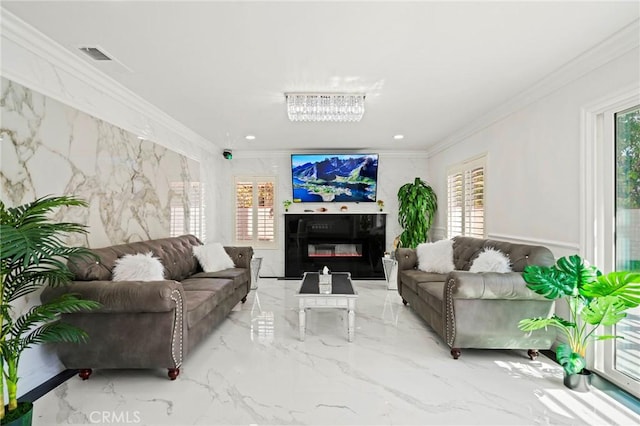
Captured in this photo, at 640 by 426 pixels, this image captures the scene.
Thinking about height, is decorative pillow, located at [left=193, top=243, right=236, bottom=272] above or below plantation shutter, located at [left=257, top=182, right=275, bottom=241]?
below

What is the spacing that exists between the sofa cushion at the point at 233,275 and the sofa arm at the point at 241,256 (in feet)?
0.59

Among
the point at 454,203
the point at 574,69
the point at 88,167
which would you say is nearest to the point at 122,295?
the point at 88,167

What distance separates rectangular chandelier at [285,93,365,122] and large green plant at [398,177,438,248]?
9.04 feet

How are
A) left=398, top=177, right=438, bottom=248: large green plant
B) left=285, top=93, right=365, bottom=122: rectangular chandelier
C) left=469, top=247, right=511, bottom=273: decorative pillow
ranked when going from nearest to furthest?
left=469, top=247, right=511, bottom=273: decorative pillow
left=285, top=93, right=365, bottom=122: rectangular chandelier
left=398, top=177, right=438, bottom=248: large green plant

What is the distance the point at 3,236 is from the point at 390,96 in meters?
3.33

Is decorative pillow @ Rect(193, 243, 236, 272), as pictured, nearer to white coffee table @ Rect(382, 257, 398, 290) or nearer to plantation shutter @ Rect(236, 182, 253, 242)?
plantation shutter @ Rect(236, 182, 253, 242)

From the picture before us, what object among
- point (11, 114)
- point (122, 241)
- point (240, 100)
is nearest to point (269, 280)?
point (122, 241)

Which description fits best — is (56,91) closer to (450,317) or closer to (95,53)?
(95,53)

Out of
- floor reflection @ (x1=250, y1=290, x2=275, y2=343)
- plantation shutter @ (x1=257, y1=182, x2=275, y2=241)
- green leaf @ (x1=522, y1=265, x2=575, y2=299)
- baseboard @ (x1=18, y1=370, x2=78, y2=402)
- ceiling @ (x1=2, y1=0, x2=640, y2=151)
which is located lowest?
floor reflection @ (x1=250, y1=290, x2=275, y2=343)

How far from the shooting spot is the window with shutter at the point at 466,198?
4633 millimetres

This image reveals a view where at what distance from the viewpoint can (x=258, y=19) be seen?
2227 millimetres

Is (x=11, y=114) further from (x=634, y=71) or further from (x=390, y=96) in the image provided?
(x=634, y=71)

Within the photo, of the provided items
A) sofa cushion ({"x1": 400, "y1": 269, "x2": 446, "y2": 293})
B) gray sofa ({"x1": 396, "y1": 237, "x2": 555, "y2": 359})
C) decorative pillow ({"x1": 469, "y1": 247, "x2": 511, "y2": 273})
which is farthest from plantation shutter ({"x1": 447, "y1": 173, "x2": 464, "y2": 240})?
gray sofa ({"x1": 396, "y1": 237, "x2": 555, "y2": 359})

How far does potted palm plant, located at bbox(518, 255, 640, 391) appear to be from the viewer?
220 centimetres
